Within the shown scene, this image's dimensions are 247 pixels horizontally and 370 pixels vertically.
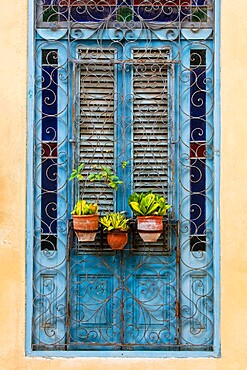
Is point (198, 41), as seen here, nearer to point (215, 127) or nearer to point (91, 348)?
point (215, 127)

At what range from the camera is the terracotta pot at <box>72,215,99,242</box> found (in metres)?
4.25

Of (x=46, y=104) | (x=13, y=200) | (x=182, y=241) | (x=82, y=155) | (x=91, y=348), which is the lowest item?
(x=91, y=348)

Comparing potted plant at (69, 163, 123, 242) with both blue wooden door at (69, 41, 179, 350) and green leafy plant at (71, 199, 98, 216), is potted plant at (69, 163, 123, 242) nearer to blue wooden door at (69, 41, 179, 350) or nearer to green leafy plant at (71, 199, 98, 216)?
green leafy plant at (71, 199, 98, 216)

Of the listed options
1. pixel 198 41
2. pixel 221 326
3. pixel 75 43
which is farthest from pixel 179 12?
pixel 221 326

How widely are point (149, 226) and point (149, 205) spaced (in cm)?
15

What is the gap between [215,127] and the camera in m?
4.45

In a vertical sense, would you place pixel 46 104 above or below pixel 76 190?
above

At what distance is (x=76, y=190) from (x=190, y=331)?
132cm

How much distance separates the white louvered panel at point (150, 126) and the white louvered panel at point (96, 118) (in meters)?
0.19

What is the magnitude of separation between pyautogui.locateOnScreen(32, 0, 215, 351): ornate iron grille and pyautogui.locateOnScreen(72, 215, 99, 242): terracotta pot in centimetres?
18

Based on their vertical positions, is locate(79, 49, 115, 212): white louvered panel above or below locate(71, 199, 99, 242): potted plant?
above

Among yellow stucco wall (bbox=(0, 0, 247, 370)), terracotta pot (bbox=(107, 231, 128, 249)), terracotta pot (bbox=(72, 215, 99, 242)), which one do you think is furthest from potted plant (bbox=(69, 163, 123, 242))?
yellow stucco wall (bbox=(0, 0, 247, 370))

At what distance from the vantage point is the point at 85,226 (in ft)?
13.9

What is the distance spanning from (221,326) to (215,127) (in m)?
1.43
